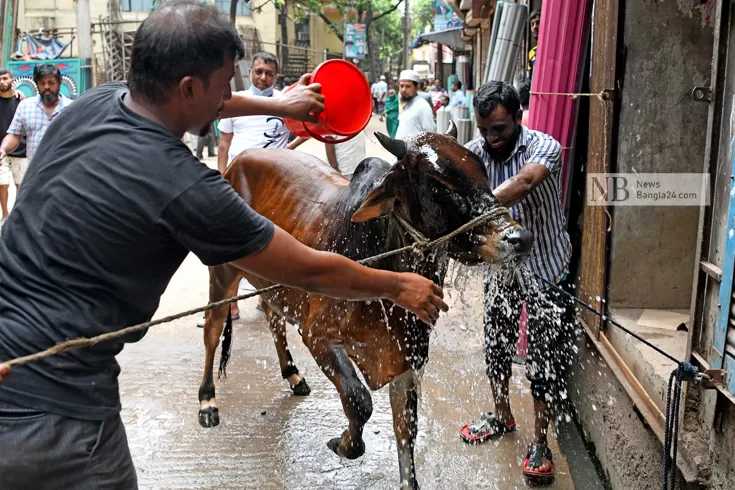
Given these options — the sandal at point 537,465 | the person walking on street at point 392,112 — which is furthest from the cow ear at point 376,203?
the person walking on street at point 392,112

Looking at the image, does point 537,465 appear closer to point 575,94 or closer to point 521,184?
point 521,184

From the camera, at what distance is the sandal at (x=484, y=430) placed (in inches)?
157

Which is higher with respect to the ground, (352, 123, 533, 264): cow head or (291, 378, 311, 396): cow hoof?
(352, 123, 533, 264): cow head

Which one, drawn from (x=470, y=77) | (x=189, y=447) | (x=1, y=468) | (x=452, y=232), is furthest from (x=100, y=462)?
(x=470, y=77)

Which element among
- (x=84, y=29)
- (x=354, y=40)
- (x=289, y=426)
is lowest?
(x=289, y=426)

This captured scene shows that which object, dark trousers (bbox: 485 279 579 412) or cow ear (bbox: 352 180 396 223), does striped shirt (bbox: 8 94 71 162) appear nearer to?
dark trousers (bbox: 485 279 579 412)

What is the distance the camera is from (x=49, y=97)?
7.38m

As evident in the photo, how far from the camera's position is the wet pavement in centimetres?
373

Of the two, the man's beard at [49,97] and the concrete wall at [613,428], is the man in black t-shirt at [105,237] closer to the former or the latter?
the concrete wall at [613,428]

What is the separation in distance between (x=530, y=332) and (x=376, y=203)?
1.36 metres

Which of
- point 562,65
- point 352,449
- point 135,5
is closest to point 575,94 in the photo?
point 562,65

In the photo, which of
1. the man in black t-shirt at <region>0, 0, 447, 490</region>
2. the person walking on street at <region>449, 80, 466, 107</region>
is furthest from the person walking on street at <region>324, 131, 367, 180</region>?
the person walking on street at <region>449, 80, 466, 107</region>

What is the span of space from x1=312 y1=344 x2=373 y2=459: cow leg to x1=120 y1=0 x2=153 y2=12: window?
28.3 meters

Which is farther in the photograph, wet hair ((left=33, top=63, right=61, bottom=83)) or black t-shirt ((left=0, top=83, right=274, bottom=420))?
wet hair ((left=33, top=63, right=61, bottom=83))
